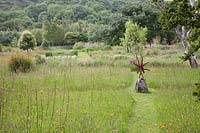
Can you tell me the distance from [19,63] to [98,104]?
28.7 feet

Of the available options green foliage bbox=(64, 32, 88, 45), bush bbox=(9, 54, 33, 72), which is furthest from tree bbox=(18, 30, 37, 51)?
green foliage bbox=(64, 32, 88, 45)

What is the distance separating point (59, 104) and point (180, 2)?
17.3 ft

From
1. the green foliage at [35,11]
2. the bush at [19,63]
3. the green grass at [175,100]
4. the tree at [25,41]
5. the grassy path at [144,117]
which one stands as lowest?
the grassy path at [144,117]

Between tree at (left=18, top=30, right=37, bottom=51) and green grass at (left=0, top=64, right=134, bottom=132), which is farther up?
tree at (left=18, top=30, right=37, bottom=51)

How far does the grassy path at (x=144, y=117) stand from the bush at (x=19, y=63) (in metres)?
8.00

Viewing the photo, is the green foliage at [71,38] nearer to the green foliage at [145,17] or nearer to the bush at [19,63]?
the green foliage at [145,17]

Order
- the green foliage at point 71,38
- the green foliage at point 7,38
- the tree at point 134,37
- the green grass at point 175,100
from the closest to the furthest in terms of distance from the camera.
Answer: the green grass at point 175,100 < the tree at point 134,37 < the green foliage at point 71,38 < the green foliage at point 7,38

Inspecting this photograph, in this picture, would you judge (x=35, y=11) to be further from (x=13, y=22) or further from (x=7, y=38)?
(x=7, y=38)

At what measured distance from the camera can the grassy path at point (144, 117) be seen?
8578mm

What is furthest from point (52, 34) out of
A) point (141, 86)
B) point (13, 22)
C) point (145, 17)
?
point (141, 86)

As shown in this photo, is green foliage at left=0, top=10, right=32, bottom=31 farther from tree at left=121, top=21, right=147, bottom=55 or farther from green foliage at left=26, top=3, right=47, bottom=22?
tree at left=121, top=21, right=147, bottom=55

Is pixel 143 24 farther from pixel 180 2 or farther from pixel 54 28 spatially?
pixel 180 2

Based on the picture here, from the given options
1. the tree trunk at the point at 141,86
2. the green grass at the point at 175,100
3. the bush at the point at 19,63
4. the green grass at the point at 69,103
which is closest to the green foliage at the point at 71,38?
the green grass at the point at 69,103

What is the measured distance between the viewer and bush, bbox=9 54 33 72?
1844cm
